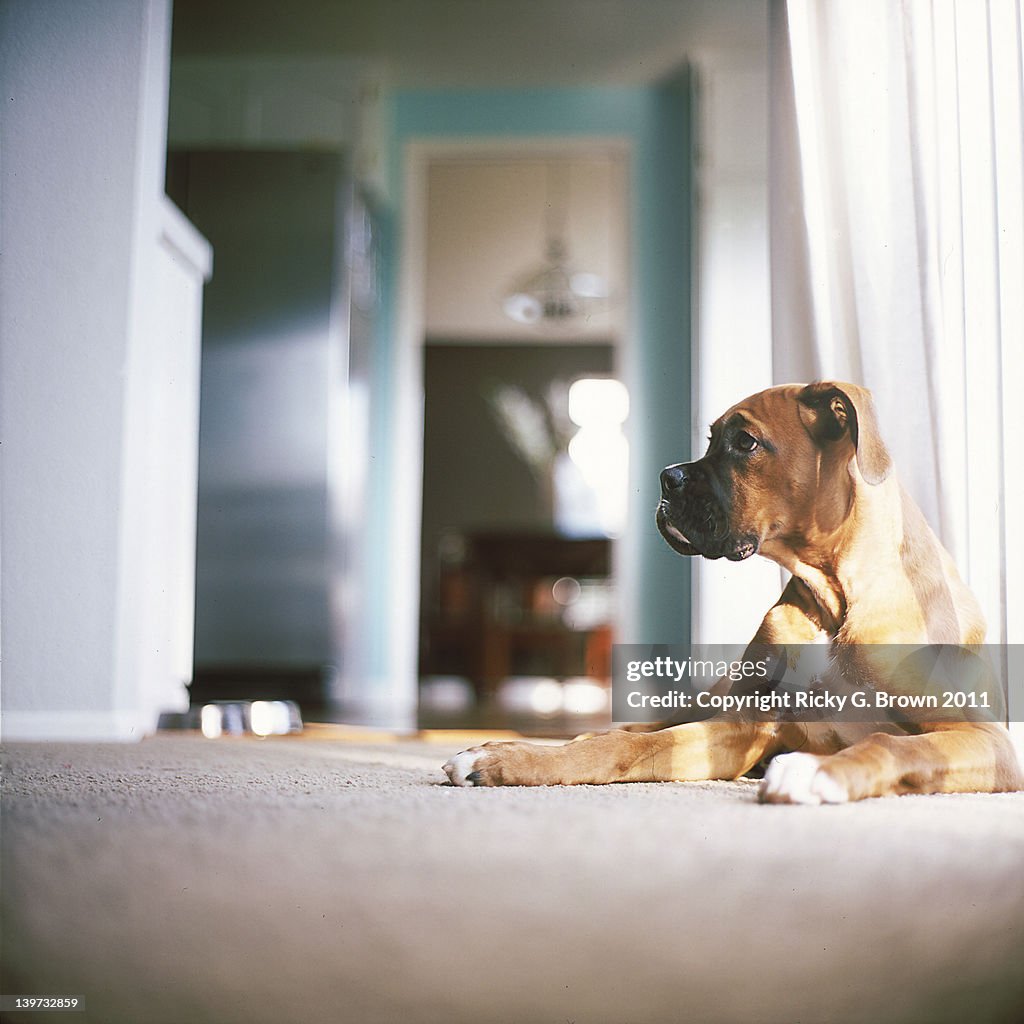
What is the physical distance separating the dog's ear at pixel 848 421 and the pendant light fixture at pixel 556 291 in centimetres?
294

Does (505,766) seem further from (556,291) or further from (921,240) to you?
(556,291)

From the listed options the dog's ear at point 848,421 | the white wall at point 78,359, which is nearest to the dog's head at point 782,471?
the dog's ear at point 848,421

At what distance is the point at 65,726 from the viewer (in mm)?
1189

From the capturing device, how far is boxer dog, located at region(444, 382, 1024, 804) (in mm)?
818

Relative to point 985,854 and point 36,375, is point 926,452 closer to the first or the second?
point 985,854

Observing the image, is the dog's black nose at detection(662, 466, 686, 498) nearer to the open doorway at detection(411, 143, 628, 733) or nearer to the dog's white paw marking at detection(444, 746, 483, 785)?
the dog's white paw marking at detection(444, 746, 483, 785)

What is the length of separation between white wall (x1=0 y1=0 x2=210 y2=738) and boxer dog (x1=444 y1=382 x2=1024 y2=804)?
0.61 meters

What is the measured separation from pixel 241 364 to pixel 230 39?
3.28 feet

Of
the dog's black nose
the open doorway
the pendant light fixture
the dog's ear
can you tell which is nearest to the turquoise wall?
the dog's black nose

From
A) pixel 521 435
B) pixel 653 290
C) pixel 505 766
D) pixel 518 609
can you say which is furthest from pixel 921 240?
pixel 521 435

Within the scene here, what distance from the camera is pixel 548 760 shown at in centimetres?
80

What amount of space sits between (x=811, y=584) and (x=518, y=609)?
13.8 ft

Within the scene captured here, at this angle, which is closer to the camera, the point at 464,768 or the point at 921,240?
the point at 464,768

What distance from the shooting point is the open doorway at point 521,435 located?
12.6 ft
